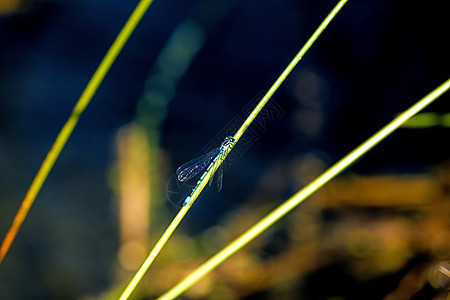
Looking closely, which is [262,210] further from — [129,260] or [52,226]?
[52,226]

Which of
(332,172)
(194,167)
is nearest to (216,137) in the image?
(194,167)

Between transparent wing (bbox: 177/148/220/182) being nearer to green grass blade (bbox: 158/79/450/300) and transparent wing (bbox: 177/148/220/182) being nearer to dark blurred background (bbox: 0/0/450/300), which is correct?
green grass blade (bbox: 158/79/450/300)

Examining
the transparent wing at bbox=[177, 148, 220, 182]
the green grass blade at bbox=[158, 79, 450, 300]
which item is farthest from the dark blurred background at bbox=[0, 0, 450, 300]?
the green grass blade at bbox=[158, 79, 450, 300]

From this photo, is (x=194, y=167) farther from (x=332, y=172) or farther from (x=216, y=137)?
(x=216, y=137)

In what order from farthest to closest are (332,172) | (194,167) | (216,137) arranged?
(216,137)
(194,167)
(332,172)

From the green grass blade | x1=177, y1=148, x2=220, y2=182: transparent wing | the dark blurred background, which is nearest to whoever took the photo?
the green grass blade

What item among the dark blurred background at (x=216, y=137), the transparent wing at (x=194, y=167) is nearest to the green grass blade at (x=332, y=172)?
the transparent wing at (x=194, y=167)

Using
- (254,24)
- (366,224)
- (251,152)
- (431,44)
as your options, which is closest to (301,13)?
(254,24)

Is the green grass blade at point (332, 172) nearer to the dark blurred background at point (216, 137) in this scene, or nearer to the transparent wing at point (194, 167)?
the transparent wing at point (194, 167)
